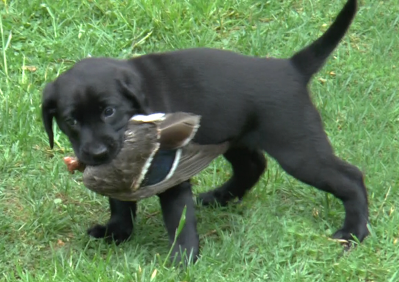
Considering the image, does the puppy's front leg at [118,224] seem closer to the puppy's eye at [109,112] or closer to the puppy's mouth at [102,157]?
the puppy's mouth at [102,157]

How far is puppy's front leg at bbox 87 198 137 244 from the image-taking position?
4.21 meters

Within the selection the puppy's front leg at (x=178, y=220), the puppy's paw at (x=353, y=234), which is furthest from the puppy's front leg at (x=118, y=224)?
the puppy's paw at (x=353, y=234)

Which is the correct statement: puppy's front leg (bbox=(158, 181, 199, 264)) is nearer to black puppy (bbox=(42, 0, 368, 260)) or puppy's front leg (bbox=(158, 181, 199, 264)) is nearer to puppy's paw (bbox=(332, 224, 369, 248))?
black puppy (bbox=(42, 0, 368, 260))

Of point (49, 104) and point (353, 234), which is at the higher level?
point (49, 104)

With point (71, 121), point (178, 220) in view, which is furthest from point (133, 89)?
point (178, 220)

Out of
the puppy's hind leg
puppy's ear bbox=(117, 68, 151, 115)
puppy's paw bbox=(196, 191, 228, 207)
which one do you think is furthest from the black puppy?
puppy's paw bbox=(196, 191, 228, 207)

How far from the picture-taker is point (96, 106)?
3.65 meters

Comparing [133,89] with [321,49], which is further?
[321,49]

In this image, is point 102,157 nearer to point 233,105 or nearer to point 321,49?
point 233,105

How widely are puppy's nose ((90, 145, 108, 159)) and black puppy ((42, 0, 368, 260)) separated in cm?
7

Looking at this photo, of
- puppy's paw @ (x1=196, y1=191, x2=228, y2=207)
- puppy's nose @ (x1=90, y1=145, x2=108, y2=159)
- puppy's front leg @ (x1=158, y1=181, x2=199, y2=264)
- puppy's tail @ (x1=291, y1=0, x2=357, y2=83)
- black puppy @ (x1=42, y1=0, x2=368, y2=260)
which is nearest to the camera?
puppy's nose @ (x1=90, y1=145, x2=108, y2=159)

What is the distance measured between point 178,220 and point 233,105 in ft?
1.98

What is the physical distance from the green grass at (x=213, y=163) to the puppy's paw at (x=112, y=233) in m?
0.06

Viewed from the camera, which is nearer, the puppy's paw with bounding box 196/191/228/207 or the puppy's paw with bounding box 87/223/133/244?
the puppy's paw with bounding box 87/223/133/244
